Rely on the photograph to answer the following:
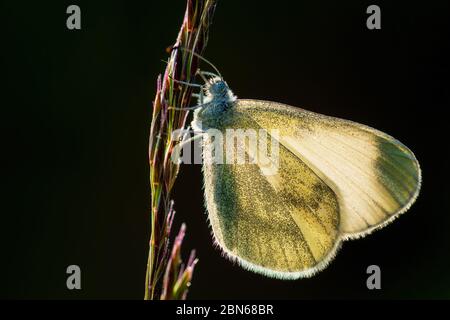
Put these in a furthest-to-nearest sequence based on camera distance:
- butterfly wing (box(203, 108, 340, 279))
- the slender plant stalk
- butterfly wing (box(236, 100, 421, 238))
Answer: butterfly wing (box(203, 108, 340, 279)) → butterfly wing (box(236, 100, 421, 238)) → the slender plant stalk

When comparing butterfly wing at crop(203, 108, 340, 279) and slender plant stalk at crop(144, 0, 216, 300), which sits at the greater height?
slender plant stalk at crop(144, 0, 216, 300)

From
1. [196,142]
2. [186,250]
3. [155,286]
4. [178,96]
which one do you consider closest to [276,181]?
[196,142]

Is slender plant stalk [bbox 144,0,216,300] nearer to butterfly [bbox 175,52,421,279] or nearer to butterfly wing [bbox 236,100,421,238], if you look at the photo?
butterfly [bbox 175,52,421,279]

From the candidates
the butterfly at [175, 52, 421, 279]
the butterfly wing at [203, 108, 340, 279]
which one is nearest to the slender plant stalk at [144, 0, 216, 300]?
the butterfly at [175, 52, 421, 279]

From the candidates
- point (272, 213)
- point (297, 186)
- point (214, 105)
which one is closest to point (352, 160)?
point (297, 186)

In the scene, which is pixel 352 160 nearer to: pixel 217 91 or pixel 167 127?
pixel 217 91

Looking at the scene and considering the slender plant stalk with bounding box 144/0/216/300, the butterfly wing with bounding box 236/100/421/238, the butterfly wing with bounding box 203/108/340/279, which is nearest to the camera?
the slender plant stalk with bounding box 144/0/216/300

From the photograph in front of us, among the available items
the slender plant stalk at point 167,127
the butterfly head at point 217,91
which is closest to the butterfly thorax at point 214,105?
the butterfly head at point 217,91
